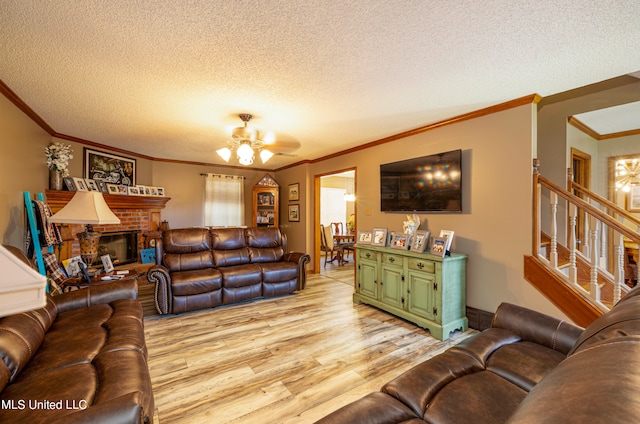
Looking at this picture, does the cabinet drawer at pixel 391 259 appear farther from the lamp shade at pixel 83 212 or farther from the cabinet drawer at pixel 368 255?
the lamp shade at pixel 83 212

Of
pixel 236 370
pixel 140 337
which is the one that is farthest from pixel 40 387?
pixel 236 370

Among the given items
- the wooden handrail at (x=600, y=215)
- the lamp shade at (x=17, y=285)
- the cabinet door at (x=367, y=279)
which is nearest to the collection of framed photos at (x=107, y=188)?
the cabinet door at (x=367, y=279)

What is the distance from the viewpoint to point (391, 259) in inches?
133

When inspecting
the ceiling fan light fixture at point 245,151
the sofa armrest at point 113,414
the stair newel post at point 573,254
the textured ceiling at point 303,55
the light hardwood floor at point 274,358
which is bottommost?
the light hardwood floor at point 274,358

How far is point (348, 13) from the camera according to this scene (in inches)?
59.7

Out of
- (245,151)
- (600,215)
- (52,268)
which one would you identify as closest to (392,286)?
(600,215)

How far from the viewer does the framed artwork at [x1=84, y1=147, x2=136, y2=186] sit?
4434 millimetres

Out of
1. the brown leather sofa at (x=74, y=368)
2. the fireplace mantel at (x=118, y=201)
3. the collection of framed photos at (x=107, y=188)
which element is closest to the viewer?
the brown leather sofa at (x=74, y=368)

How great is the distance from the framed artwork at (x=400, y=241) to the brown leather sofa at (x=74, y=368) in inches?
106

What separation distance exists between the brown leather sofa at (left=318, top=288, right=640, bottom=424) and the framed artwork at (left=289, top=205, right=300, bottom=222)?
458 centimetres

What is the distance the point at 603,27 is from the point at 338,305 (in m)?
3.53

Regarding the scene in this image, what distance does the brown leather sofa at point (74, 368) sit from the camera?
977 mm

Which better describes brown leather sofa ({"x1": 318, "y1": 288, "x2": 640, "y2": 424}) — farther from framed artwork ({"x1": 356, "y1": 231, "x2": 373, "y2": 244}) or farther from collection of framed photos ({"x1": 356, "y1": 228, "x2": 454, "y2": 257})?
framed artwork ({"x1": 356, "y1": 231, "x2": 373, "y2": 244})

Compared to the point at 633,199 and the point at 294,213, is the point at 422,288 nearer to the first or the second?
the point at 294,213
